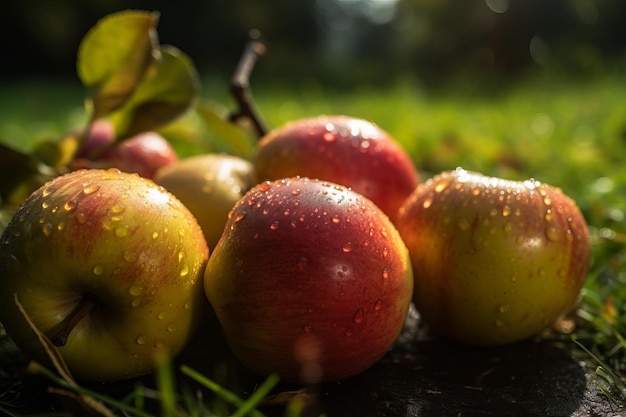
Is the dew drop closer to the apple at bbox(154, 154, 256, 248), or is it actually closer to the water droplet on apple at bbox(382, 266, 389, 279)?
the water droplet on apple at bbox(382, 266, 389, 279)

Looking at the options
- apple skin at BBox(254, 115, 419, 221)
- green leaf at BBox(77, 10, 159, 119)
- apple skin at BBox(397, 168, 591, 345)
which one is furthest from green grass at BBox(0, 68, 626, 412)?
green leaf at BBox(77, 10, 159, 119)

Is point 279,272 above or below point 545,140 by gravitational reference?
above

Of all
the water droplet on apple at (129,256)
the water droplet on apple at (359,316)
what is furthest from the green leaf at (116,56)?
the water droplet on apple at (359,316)

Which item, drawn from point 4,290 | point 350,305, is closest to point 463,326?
point 350,305

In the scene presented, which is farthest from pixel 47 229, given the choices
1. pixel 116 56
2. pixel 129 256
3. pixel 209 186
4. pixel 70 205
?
pixel 116 56

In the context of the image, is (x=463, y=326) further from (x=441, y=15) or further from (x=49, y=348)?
(x=441, y=15)

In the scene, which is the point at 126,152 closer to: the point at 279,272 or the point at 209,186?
the point at 209,186
